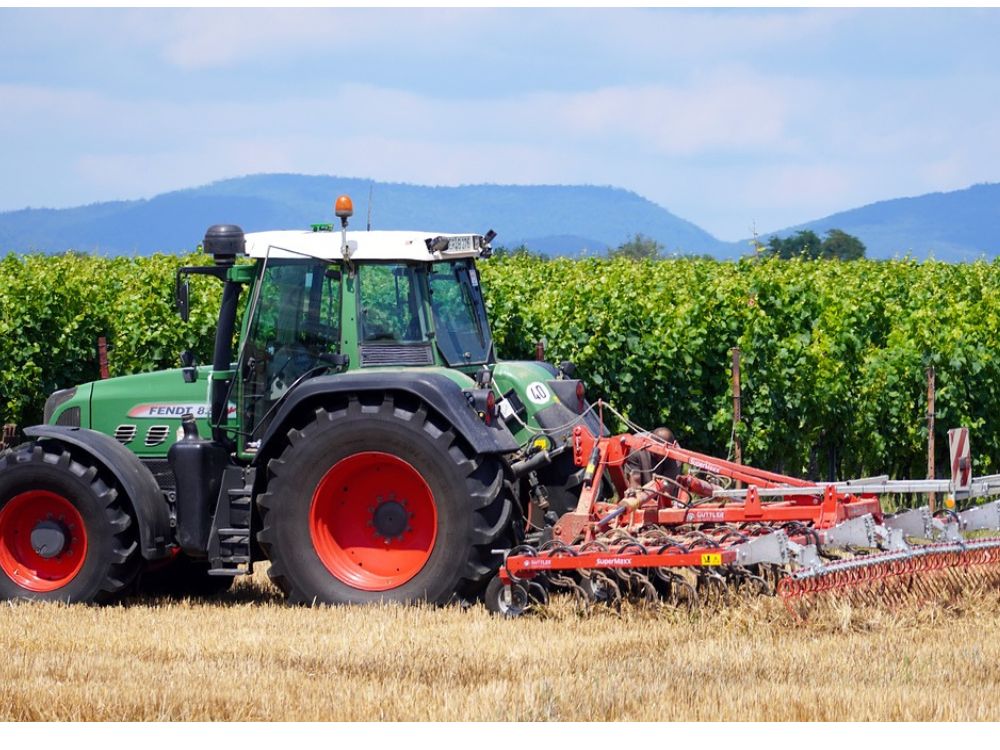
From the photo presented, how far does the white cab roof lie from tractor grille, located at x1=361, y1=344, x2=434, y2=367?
52cm

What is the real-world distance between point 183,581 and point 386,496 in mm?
1979

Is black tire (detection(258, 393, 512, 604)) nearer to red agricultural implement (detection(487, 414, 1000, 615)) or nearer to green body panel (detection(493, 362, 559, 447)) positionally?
red agricultural implement (detection(487, 414, 1000, 615))

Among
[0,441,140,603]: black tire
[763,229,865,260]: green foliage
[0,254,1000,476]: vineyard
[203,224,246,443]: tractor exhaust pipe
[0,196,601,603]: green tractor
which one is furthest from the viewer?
[763,229,865,260]: green foliage

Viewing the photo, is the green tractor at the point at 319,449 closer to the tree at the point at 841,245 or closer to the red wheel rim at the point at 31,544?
the red wheel rim at the point at 31,544

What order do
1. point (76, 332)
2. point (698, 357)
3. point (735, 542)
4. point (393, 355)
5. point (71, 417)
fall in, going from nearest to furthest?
point (735, 542)
point (393, 355)
point (71, 417)
point (698, 357)
point (76, 332)

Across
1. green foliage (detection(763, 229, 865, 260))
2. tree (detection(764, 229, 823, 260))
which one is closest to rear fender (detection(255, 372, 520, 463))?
tree (detection(764, 229, 823, 260))

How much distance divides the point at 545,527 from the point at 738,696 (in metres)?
2.59

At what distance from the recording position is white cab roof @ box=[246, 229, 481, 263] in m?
8.67

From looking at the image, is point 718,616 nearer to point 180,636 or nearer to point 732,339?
point 180,636

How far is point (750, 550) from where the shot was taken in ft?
25.5

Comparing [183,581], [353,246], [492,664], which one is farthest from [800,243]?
[492,664]

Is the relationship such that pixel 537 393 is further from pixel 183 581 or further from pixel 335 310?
pixel 183 581

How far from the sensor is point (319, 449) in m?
8.34

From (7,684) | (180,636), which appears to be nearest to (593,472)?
(180,636)
